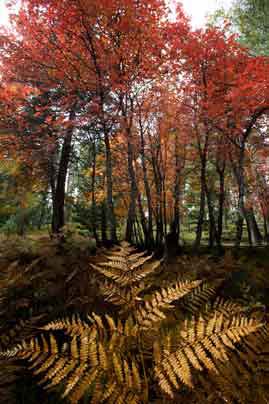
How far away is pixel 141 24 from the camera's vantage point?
24.0 ft

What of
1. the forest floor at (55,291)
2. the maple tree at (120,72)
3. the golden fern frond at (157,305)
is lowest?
the forest floor at (55,291)

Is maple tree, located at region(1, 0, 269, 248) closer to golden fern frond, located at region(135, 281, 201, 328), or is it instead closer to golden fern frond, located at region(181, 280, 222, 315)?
golden fern frond, located at region(181, 280, 222, 315)

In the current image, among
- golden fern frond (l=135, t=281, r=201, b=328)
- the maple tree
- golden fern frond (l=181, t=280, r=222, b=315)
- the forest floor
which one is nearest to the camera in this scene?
golden fern frond (l=135, t=281, r=201, b=328)

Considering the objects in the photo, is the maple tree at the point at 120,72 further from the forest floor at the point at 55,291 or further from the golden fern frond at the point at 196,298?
the golden fern frond at the point at 196,298

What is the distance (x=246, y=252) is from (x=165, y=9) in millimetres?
11361

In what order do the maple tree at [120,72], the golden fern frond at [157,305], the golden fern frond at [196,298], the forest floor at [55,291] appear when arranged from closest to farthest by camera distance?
the golden fern frond at [157,305]
the golden fern frond at [196,298]
the forest floor at [55,291]
the maple tree at [120,72]

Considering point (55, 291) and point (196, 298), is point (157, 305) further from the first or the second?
point (55, 291)

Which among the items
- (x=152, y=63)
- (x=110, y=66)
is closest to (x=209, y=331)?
(x=110, y=66)

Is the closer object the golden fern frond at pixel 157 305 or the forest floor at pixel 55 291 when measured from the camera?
the golden fern frond at pixel 157 305

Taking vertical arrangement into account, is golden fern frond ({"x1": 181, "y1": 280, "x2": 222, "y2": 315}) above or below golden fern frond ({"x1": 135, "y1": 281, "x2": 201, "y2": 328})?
below

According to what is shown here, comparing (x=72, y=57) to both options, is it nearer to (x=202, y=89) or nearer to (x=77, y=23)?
(x=77, y=23)

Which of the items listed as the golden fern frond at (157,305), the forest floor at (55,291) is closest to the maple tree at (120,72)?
the forest floor at (55,291)

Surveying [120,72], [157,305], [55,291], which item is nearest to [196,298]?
[157,305]

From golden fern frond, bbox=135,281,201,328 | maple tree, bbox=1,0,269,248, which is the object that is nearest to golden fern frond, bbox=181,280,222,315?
golden fern frond, bbox=135,281,201,328
